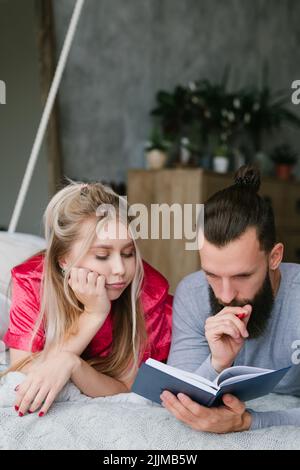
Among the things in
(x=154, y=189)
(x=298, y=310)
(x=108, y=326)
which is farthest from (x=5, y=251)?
(x=154, y=189)

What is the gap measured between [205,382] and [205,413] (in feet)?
0.19

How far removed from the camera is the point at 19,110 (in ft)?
9.23

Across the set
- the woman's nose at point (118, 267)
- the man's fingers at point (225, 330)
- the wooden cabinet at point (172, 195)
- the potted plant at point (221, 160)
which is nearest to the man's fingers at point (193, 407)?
the man's fingers at point (225, 330)

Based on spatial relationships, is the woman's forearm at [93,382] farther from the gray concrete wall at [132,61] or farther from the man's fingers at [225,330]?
the gray concrete wall at [132,61]

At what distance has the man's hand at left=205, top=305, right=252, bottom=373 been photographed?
1239mm

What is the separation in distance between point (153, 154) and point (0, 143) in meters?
1.18

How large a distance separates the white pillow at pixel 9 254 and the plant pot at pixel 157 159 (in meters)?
1.71

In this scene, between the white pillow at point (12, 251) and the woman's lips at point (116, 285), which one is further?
the white pillow at point (12, 251)

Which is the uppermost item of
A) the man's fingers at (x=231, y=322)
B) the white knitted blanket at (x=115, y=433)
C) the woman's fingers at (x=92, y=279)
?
the woman's fingers at (x=92, y=279)

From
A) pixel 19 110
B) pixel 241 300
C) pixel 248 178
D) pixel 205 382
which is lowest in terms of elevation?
pixel 205 382

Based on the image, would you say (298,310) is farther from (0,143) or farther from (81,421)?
(0,143)

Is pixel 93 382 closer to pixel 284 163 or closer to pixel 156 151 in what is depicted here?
pixel 156 151

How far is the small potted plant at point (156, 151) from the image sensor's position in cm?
365

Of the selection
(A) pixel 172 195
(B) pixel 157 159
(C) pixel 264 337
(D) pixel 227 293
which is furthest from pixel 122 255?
(B) pixel 157 159
